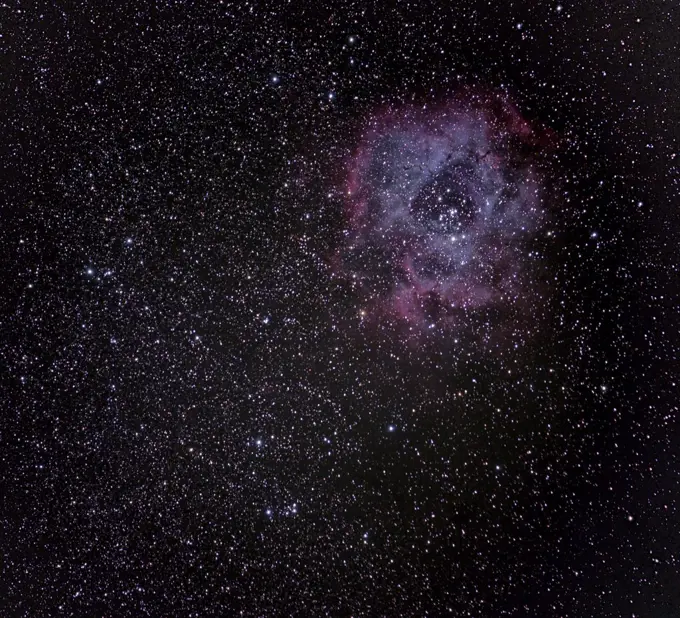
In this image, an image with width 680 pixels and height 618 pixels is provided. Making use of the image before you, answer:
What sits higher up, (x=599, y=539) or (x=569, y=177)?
(x=569, y=177)

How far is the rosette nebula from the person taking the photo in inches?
20.4

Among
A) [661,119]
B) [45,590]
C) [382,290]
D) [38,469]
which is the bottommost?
[45,590]

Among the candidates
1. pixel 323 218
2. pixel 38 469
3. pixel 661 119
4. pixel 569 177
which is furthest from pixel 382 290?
pixel 38 469

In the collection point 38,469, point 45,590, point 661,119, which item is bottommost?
point 45,590

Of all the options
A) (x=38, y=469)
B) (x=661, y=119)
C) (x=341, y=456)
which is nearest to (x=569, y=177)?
(x=661, y=119)

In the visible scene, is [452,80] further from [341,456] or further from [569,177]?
[341,456]

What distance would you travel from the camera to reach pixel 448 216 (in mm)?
526

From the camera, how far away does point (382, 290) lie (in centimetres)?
53

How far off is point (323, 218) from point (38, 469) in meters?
0.42

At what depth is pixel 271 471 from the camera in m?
0.54

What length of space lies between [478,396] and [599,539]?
0.62 ft

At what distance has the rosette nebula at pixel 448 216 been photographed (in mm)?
518

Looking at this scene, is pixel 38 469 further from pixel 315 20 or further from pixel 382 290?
pixel 315 20

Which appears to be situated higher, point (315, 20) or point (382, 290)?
point (315, 20)
